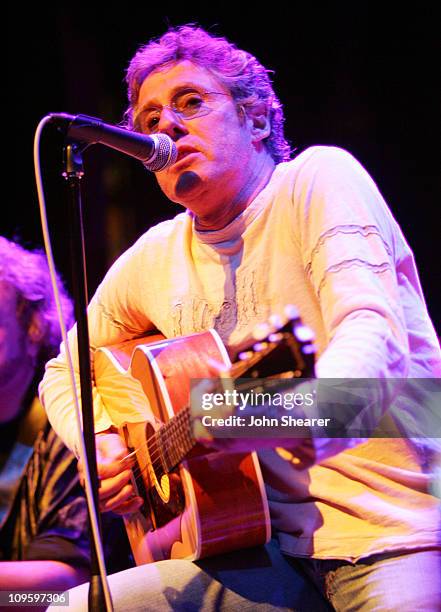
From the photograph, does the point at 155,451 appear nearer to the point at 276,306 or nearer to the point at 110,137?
the point at 276,306

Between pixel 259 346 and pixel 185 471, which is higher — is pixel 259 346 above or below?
A: above

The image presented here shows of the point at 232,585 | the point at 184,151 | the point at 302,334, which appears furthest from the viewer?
the point at 184,151

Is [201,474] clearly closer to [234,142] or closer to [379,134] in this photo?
[234,142]

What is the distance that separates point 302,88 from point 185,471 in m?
1.23

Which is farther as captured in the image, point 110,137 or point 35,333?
point 35,333

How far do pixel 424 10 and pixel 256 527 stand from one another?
1.53 m

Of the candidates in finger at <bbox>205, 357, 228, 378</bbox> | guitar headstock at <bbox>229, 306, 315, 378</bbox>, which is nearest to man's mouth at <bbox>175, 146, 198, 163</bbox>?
finger at <bbox>205, 357, 228, 378</bbox>

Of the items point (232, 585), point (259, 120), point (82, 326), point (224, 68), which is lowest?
point (232, 585)

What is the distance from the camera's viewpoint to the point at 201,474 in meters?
1.64

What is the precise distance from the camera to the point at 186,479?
1.66m

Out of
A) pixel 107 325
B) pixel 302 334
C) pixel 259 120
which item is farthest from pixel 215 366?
pixel 259 120

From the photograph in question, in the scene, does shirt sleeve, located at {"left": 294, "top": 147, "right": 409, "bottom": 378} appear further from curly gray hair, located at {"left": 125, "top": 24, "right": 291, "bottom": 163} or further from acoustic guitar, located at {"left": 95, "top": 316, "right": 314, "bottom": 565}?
curly gray hair, located at {"left": 125, "top": 24, "right": 291, "bottom": 163}

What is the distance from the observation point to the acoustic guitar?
1.62m

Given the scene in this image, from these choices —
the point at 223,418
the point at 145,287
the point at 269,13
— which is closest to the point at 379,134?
the point at 269,13
